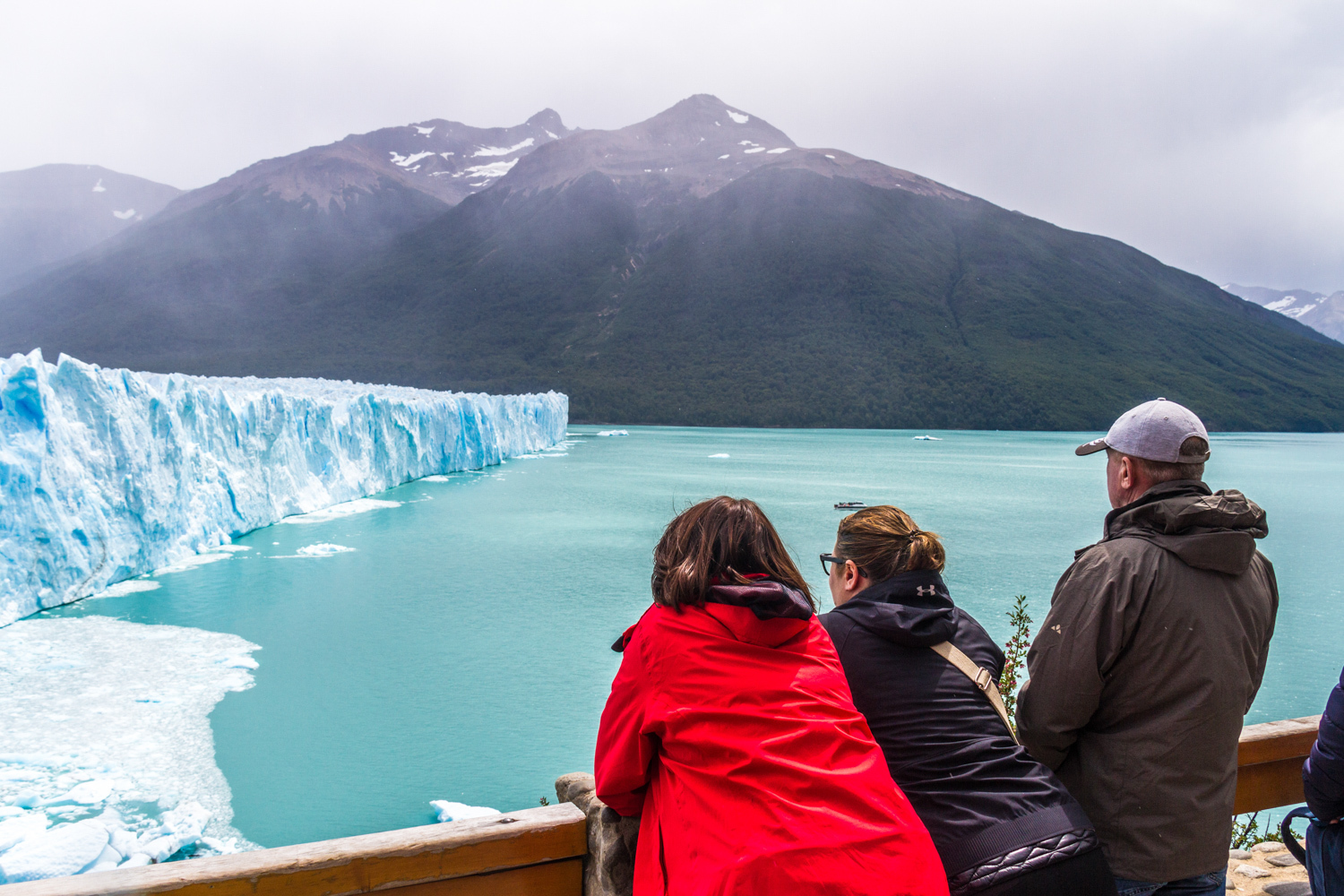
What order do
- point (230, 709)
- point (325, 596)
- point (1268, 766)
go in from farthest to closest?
point (325, 596) < point (230, 709) < point (1268, 766)

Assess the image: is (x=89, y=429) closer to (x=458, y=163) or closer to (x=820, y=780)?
(x=820, y=780)

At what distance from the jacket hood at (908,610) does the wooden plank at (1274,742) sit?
2.88 feet

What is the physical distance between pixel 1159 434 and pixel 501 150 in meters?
136

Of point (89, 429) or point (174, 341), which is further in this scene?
point (174, 341)

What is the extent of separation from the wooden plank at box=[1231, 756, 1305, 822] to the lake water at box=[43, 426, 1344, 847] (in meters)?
3.04

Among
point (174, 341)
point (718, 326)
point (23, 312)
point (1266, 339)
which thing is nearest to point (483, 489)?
point (718, 326)

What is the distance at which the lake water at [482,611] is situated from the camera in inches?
157

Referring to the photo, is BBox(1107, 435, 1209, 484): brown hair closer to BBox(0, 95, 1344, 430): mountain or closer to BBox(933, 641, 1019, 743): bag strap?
BBox(933, 641, 1019, 743): bag strap

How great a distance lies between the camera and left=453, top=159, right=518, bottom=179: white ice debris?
4563 inches

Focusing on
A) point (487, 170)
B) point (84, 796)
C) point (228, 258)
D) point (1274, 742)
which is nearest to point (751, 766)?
point (1274, 742)

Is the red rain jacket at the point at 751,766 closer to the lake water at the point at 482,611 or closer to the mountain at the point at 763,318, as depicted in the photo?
the lake water at the point at 482,611

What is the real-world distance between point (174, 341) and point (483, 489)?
49.5 m

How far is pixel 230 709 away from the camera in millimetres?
4512

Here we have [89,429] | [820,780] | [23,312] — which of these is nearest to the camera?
[820,780]
